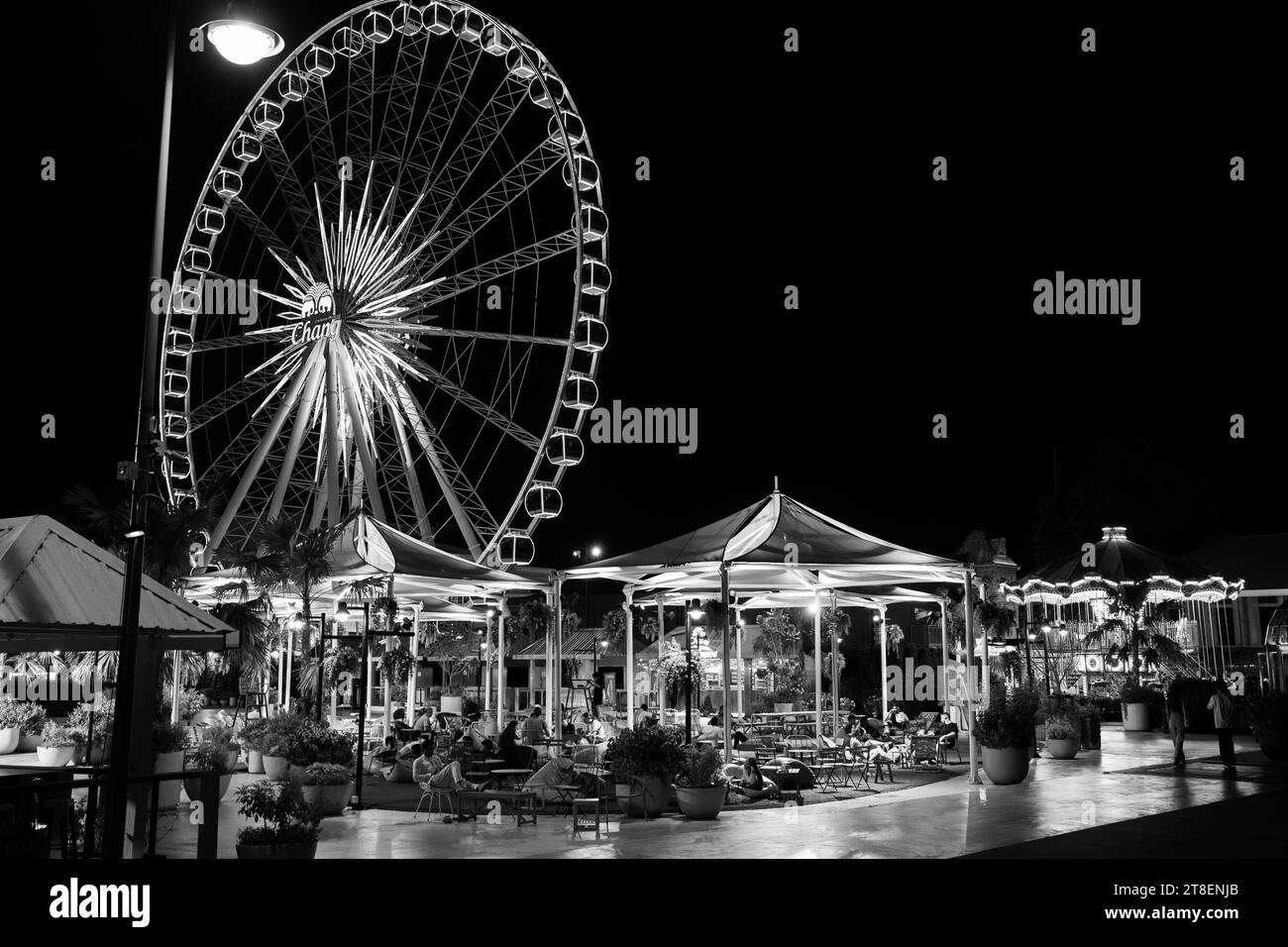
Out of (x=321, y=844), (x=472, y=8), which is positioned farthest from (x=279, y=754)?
(x=472, y=8)

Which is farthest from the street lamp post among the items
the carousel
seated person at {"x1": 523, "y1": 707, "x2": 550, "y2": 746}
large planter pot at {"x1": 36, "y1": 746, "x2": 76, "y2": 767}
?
the carousel

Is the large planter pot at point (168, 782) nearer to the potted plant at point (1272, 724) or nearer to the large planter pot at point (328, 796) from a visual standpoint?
the large planter pot at point (328, 796)

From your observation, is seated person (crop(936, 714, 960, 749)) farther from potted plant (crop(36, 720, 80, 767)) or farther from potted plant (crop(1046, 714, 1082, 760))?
potted plant (crop(36, 720, 80, 767))

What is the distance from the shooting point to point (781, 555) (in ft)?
56.2

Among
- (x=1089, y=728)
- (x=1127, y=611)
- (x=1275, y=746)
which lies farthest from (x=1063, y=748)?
(x=1127, y=611)

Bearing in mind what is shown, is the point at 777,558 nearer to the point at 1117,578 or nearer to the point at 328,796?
the point at 328,796

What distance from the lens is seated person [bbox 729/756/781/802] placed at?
49.4ft

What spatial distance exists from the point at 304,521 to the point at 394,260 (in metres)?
6.02

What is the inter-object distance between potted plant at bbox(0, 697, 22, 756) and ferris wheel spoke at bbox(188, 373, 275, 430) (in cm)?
674

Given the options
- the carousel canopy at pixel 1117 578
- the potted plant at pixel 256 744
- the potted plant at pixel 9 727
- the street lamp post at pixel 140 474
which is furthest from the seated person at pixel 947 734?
the potted plant at pixel 9 727

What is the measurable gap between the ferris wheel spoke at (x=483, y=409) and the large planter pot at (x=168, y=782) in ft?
37.0

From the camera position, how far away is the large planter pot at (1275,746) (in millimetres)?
19047
